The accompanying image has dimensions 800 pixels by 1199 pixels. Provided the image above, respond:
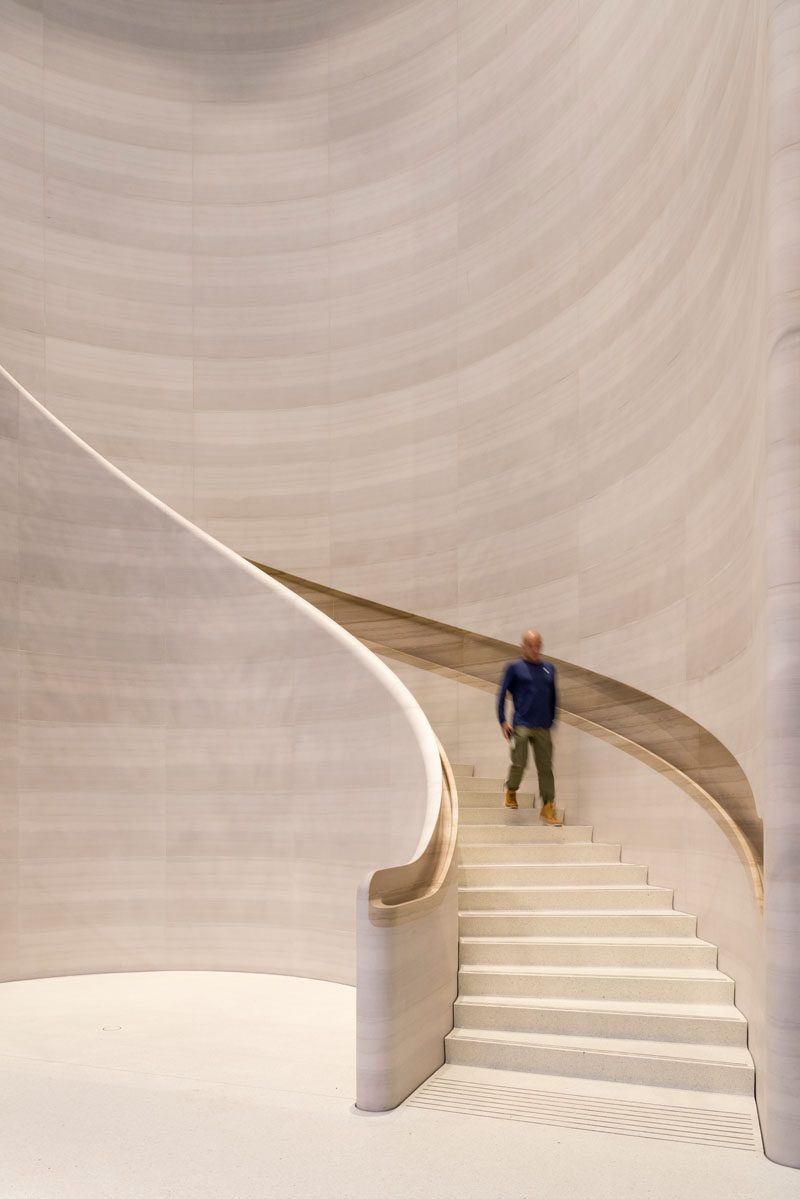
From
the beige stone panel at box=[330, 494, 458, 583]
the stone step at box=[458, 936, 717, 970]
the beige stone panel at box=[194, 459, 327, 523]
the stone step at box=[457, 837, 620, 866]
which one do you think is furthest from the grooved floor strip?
the beige stone panel at box=[194, 459, 327, 523]

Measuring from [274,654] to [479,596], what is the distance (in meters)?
1.56

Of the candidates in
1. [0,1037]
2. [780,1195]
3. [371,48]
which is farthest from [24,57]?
[780,1195]

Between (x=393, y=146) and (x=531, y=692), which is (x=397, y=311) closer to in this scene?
(x=393, y=146)

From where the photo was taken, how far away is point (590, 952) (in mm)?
4402

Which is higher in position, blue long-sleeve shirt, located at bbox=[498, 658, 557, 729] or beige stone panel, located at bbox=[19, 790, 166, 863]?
blue long-sleeve shirt, located at bbox=[498, 658, 557, 729]

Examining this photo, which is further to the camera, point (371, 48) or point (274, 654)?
point (371, 48)

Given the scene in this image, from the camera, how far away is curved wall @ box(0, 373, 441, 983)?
5895mm

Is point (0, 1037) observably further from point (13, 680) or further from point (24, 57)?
point (24, 57)

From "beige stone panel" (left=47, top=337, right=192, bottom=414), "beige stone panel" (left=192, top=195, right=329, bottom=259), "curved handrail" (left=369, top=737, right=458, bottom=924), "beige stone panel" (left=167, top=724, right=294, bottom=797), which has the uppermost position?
"beige stone panel" (left=192, top=195, right=329, bottom=259)

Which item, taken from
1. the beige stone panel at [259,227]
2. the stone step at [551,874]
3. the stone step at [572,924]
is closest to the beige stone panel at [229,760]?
the stone step at [551,874]

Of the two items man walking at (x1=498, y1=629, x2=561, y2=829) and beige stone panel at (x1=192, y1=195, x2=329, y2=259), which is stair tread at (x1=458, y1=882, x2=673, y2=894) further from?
beige stone panel at (x1=192, y1=195, x2=329, y2=259)

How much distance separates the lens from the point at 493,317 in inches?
275

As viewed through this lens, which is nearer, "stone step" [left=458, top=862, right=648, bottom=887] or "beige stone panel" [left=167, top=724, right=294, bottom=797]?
"stone step" [left=458, top=862, right=648, bottom=887]

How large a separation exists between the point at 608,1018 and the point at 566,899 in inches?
31.6
